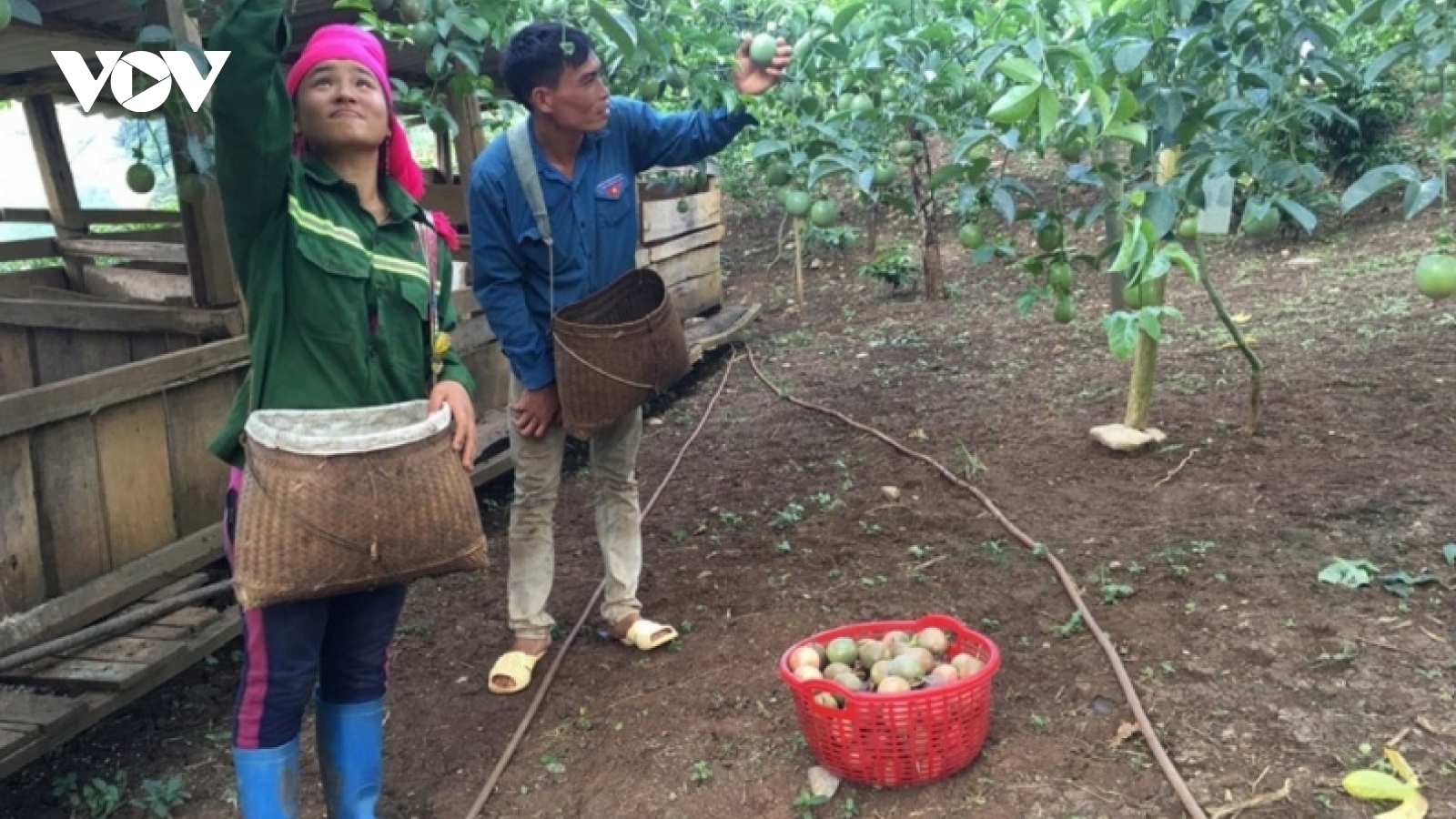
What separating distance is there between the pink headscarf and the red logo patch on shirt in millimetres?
676

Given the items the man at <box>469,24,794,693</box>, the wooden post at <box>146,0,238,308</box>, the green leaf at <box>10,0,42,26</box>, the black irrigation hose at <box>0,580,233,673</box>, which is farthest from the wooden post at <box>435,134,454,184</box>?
the green leaf at <box>10,0,42,26</box>

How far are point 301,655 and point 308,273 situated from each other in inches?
26.5

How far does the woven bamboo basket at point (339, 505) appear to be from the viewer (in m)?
1.90

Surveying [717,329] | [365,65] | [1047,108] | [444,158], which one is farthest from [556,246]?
[717,329]

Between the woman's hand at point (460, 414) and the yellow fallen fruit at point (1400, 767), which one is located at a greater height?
the woman's hand at point (460, 414)

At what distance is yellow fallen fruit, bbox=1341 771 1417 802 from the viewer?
2098 millimetres

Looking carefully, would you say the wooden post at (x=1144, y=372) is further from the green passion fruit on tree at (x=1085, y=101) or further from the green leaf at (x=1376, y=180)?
the green leaf at (x=1376, y=180)

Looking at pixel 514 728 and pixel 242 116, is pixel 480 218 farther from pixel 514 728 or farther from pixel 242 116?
pixel 514 728

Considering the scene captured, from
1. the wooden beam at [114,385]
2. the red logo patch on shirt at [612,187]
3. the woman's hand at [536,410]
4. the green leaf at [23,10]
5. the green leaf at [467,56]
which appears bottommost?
the woman's hand at [536,410]

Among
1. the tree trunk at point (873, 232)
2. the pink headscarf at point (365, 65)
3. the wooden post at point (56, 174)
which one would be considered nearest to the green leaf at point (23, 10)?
the pink headscarf at point (365, 65)

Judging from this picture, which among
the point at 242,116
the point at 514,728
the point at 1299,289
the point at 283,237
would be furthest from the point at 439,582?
the point at 1299,289

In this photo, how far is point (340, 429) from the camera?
6.55ft

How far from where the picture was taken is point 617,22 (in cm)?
235

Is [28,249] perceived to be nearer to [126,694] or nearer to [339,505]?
[126,694]
